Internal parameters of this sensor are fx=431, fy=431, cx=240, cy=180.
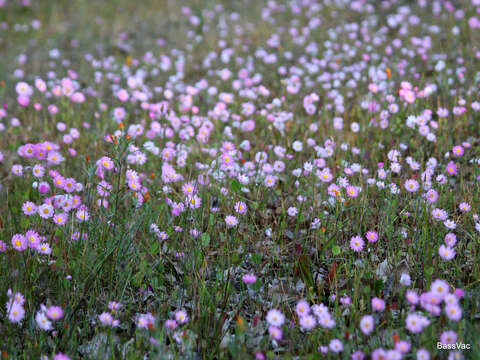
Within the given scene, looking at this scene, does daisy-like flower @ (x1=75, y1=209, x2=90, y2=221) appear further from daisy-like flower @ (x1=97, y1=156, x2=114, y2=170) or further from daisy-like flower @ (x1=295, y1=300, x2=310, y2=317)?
daisy-like flower @ (x1=295, y1=300, x2=310, y2=317)

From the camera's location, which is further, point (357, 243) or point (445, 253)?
point (357, 243)

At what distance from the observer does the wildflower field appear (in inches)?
79.3

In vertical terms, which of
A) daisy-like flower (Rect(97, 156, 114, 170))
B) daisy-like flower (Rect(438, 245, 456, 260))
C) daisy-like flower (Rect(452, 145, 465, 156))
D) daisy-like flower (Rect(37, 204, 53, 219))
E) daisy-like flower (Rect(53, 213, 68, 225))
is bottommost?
daisy-like flower (Rect(438, 245, 456, 260))

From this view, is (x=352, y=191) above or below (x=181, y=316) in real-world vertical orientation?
above

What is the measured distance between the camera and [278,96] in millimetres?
4793

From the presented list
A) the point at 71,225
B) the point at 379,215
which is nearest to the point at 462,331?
the point at 379,215

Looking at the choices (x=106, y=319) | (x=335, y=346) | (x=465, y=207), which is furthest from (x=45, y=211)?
(x=465, y=207)

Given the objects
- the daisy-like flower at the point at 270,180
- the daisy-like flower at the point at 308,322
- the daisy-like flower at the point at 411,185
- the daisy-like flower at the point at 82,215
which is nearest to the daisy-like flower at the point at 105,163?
the daisy-like flower at the point at 82,215

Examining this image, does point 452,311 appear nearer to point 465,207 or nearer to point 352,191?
point 465,207

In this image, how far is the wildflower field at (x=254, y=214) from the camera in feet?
6.61

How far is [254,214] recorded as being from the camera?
2.91 metres

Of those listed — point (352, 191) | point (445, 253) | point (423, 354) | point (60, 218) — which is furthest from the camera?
point (352, 191)

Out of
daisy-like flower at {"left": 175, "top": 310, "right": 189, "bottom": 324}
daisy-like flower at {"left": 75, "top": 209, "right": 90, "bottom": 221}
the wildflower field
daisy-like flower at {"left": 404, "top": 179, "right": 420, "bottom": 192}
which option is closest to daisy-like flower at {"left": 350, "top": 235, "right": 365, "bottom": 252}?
the wildflower field

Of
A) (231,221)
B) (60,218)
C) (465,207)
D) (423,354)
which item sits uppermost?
(465,207)
